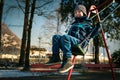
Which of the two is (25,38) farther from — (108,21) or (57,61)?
(57,61)

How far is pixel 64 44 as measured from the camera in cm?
488

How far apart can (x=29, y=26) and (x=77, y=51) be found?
17.2 metres

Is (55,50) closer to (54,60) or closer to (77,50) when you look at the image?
(54,60)

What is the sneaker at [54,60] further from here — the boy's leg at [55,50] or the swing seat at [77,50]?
the swing seat at [77,50]

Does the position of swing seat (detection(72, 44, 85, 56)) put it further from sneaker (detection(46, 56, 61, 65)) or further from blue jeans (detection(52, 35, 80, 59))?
sneaker (detection(46, 56, 61, 65))

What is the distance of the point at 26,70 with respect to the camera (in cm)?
2192

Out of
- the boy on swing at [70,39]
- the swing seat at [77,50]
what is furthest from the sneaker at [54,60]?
the swing seat at [77,50]

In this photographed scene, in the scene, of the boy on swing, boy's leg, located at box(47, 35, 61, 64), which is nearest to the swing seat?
the boy on swing

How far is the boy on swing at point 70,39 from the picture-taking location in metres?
4.89

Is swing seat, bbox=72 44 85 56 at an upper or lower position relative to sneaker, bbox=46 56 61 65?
upper

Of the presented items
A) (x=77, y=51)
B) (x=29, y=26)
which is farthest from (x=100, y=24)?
(x=29, y=26)

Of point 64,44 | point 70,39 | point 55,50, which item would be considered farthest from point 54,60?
point 70,39

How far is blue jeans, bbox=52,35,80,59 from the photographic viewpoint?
489cm

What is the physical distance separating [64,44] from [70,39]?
14 cm
